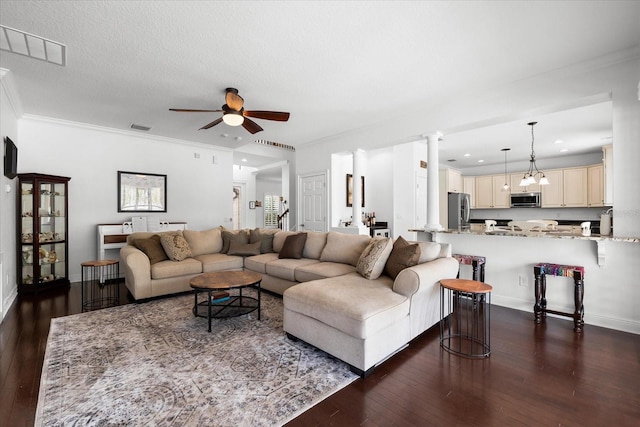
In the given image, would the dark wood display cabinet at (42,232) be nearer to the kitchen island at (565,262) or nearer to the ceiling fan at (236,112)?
the ceiling fan at (236,112)

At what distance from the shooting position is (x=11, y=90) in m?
3.68

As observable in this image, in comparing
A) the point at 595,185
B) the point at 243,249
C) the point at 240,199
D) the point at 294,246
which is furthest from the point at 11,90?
the point at 595,185

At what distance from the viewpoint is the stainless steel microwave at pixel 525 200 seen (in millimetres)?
7661

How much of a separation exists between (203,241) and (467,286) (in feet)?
13.1

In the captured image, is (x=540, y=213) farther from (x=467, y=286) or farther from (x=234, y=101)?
(x=234, y=101)

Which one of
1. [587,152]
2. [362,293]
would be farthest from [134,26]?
[587,152]

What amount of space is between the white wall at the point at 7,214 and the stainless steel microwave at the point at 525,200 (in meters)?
10.1

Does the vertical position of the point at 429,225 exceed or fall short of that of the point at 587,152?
it falls short

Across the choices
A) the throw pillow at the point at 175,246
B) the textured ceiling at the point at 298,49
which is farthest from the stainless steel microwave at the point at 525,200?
the throw pillow at the point at 175,246

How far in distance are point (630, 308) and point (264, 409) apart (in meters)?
3.67

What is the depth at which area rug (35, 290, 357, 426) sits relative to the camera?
1.73 metres

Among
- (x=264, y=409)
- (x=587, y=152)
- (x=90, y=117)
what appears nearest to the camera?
(x=264, y=409)

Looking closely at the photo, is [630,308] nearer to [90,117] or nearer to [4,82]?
[4,82]

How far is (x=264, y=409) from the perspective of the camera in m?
1.76
